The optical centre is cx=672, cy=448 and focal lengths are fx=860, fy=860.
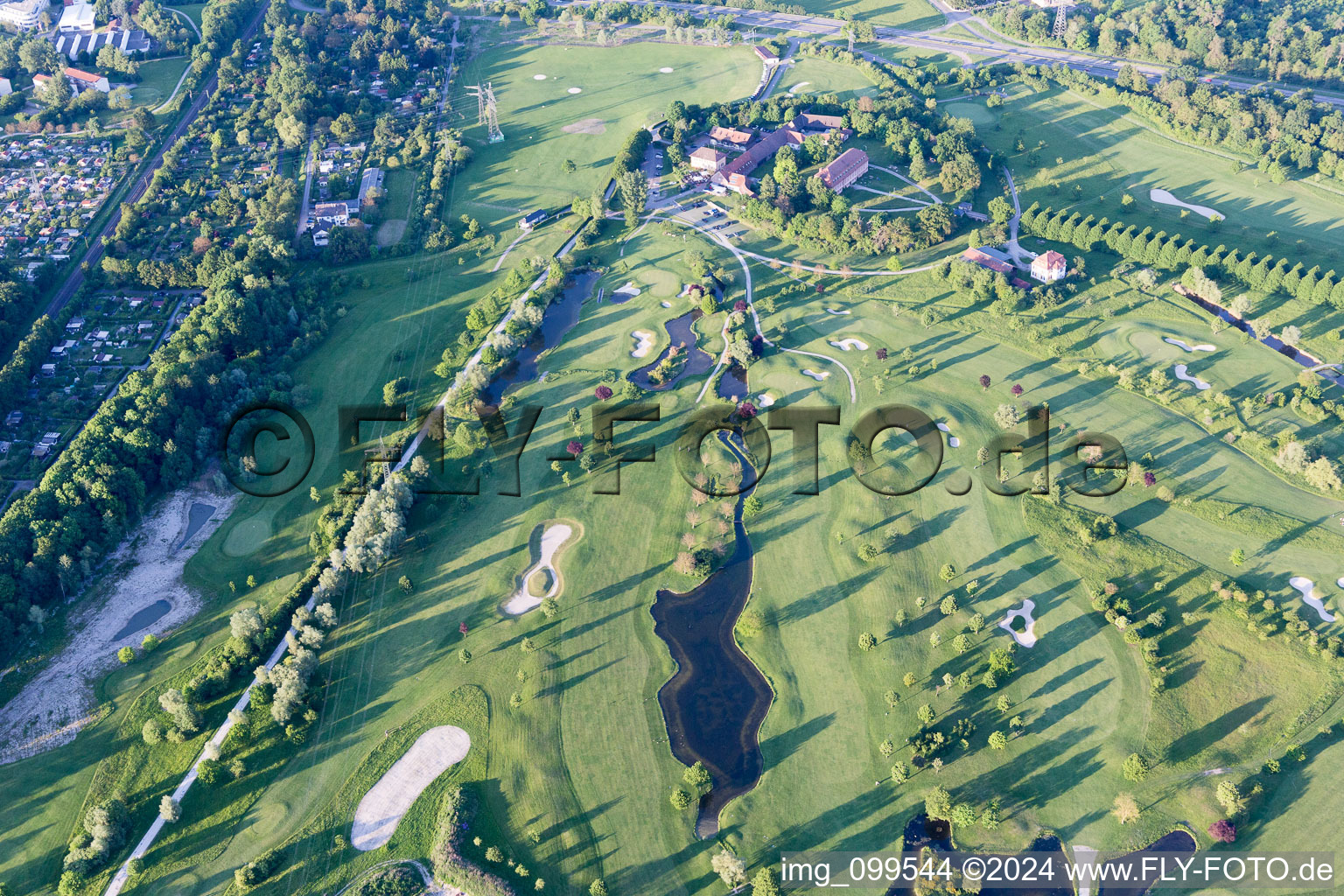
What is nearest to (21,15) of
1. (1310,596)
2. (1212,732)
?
(1212,732)

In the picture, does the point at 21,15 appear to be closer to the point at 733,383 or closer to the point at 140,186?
the point at 140,186

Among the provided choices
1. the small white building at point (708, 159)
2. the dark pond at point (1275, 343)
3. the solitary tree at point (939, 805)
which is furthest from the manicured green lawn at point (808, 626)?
the small white building at point (708, 159)

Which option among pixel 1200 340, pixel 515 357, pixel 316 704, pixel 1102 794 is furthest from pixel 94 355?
pixel 1200 340

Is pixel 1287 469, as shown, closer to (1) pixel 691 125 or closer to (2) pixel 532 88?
(1) pixel 691 125

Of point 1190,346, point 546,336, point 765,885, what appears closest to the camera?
point 765,885

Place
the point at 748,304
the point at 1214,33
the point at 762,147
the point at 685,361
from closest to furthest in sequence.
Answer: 1. the point at 685,361
2. the point at 748,304
3. the point at 762,147
4. the point at 1214,33

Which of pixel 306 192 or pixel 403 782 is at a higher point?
pixel 306 192

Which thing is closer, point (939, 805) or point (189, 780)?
point (939, 805)
